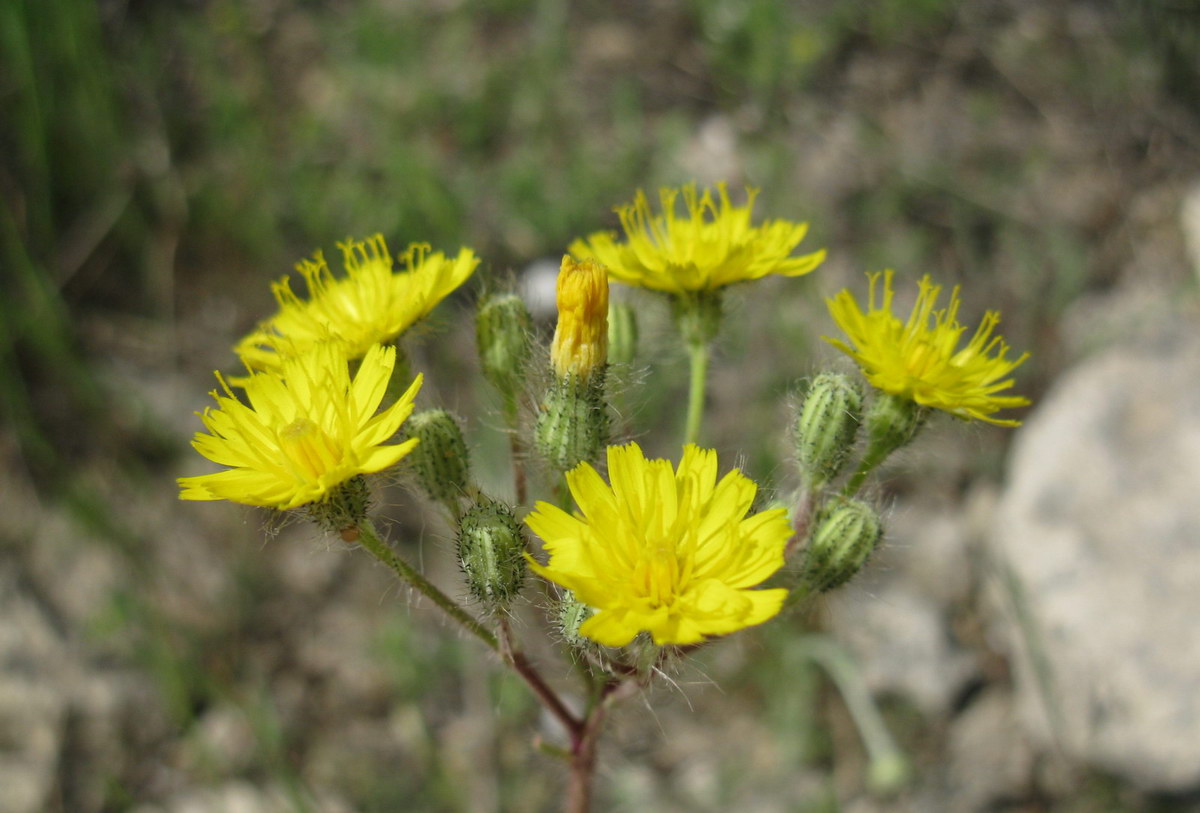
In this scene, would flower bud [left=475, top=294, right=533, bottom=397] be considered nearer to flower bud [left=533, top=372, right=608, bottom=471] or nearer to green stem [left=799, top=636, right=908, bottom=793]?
flower bud [left=533, top=372, right=608, bottom=471]

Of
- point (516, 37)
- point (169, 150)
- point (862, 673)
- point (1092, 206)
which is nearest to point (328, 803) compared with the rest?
point (862, 673)

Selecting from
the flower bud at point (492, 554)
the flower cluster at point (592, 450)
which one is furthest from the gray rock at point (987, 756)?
the flower bud at point (492, 554)

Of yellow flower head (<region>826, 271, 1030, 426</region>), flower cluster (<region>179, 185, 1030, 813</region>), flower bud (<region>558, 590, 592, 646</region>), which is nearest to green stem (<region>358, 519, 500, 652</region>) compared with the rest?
flower cluster (<region>179, 185, 1030, 813</region>)

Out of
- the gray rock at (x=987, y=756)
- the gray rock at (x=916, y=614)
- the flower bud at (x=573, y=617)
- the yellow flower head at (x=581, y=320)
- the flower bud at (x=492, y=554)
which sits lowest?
the gray rock at (x=987, y=756)

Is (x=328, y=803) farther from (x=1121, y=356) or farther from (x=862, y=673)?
(x=1121, y=356)

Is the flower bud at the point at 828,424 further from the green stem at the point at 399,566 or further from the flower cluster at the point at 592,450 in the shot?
the green stem at the point at 399,566

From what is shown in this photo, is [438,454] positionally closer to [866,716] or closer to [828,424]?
[828,424]
